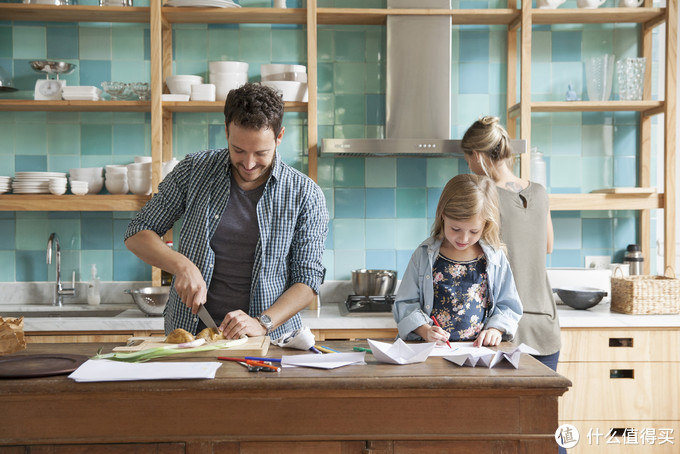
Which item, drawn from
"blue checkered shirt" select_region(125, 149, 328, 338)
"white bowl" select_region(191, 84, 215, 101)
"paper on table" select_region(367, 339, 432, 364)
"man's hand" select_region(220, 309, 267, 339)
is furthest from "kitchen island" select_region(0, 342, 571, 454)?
"white bowl" select_region(191, 84, 215, 101)

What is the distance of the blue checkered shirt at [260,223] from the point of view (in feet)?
6.95

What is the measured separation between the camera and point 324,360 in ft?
5.39

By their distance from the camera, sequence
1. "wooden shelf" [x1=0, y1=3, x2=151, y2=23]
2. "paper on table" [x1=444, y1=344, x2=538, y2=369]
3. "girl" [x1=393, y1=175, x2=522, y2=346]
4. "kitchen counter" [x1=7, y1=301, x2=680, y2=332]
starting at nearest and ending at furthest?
"paper on table" [x1=444, y1=344, x2=538, y2=369], "girl" [x1=393, y1=175, x2=522, y2=346], "kitchen counter" [x1=7, y1=301, x2=680, y2=332], "wooden shelf" [x1=0, y1=3, x2=151, y2=23]

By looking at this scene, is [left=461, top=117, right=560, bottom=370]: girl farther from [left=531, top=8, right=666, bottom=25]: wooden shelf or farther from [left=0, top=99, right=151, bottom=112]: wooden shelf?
[left=0, top=99, right=151, bottom=112]: wooden shelf

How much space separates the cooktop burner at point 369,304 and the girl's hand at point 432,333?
111cm

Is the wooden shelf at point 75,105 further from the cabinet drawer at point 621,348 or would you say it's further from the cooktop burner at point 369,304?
the cabinet drawer at point 621,348

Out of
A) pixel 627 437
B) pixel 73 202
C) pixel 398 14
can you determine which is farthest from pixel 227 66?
pixel 627 437

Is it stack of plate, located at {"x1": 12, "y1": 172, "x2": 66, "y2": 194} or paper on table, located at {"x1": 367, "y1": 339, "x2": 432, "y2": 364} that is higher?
stack of plate, located at {"x1": 12, "y1": 172, "x2": 66, "y2": 194}

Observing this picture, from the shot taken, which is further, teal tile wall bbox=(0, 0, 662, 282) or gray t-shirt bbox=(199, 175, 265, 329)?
teal tile wall bbox=(0, 0, 662, 282)

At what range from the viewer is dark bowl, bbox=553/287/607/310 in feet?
10.3

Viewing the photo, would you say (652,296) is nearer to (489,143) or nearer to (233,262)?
(489,143)

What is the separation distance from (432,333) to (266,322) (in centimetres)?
50

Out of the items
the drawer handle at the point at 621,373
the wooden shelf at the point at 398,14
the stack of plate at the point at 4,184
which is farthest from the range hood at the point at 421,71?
the stack of plate at the point at 4,184

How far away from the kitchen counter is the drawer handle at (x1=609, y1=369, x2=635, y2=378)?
22cm
